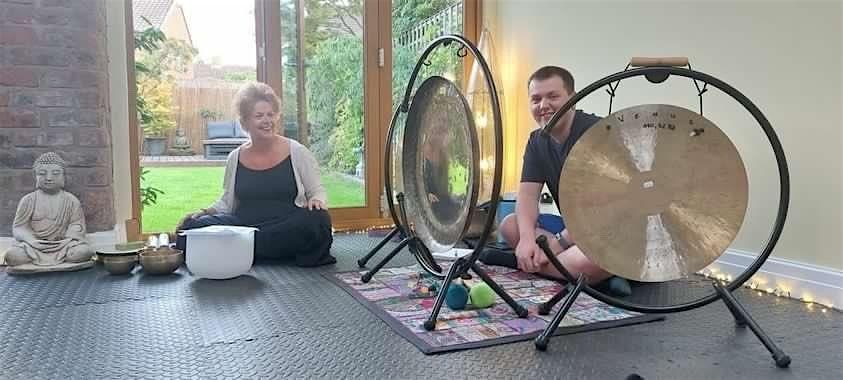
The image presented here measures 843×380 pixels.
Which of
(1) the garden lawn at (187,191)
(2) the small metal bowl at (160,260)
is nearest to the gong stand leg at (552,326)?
(2) the small metal bowl at (160,260)

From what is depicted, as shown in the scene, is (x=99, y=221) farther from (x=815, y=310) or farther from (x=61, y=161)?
(x=815, y=310)

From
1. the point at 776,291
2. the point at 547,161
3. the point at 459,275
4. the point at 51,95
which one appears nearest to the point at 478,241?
the point at 459,275

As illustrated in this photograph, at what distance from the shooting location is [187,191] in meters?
3.68

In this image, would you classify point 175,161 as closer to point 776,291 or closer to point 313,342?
point 313,342

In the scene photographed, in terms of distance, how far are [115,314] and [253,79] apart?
1841 mm

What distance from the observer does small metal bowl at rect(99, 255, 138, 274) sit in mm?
2625

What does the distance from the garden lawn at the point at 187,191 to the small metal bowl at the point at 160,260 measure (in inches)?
33.7

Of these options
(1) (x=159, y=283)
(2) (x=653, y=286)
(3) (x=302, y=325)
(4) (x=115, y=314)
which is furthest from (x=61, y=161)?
(2) (x=653, y=286)

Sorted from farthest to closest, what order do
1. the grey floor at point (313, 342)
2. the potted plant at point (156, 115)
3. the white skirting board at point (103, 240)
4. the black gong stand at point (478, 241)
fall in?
the potted plant at point (156, 115) < the white skirting board at point (103, 240) < the black gong stand at point (478, 241) < the grey floor at point (313, 342)

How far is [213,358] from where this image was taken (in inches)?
65.1

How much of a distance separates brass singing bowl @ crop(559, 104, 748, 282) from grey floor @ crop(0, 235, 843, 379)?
0.77ft

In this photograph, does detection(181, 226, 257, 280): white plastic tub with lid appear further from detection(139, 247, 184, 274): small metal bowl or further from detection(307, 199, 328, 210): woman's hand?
detection(307, 199, 328, 210): woman's hand

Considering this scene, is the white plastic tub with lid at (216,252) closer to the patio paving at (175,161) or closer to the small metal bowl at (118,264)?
the small metal bowl at (118,264)

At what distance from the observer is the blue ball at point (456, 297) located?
2.07 m
